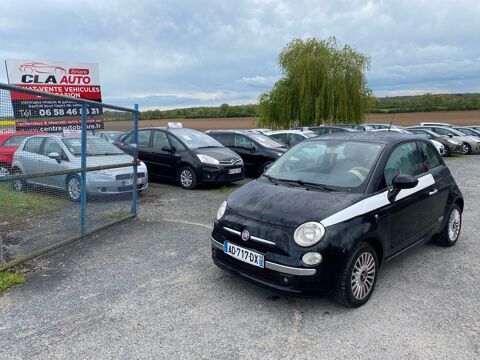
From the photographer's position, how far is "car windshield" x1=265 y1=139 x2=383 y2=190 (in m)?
4.06

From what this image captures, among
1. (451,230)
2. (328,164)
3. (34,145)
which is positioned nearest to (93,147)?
(34,145)

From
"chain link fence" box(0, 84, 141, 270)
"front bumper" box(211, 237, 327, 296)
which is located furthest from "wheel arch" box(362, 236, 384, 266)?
"chain link fence" box(0, 84, 141, 270)

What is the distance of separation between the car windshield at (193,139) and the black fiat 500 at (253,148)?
138 cm

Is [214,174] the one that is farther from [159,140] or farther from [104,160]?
[104,160]

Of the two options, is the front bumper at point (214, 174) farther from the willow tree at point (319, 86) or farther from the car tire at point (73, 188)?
the willow tree at point (319, 86)

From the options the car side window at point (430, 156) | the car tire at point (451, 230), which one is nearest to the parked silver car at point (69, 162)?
the car side window at point (430, 156)

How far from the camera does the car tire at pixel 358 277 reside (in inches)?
134

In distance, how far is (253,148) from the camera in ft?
38.2

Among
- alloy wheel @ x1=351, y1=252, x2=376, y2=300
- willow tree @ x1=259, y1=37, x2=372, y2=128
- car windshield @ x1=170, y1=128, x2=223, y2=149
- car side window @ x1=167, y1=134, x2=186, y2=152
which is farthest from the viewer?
willow tree @ x1=259, y1=37, x2=372, y2=128

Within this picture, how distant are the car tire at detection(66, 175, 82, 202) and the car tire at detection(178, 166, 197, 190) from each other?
4.35 meters

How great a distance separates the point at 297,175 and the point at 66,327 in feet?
9.03

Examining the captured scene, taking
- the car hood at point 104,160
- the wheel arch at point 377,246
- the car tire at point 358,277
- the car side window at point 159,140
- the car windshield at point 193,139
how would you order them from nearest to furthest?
the car tire at point 358,277 → the wheel arch at point 377,246 → the car hood at point 104,160 → the car windshield at point 193,139 → the car side window at point 159,140

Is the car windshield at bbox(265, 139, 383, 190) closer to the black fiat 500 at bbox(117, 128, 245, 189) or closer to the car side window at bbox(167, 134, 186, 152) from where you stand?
the black fiat 500 at bbox(117, 128, 245, 189)

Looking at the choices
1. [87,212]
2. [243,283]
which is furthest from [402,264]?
[87,212]
